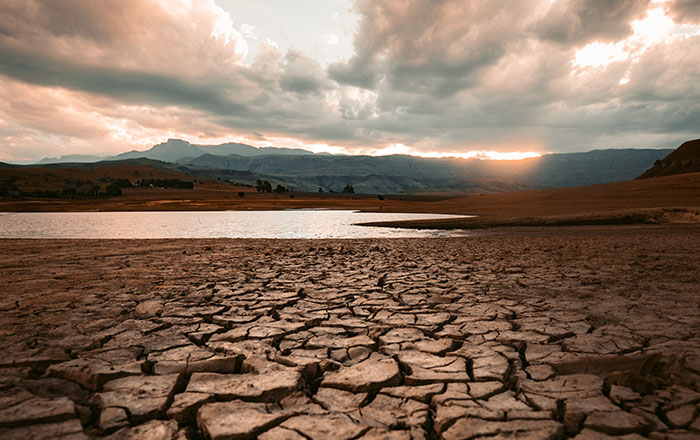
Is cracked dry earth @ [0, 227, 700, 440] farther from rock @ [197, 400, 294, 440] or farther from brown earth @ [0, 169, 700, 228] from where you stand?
brown earth @ [0, 169, 700, 228]

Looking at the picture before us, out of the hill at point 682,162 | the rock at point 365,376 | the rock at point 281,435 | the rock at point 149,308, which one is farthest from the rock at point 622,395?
the hill at point 682,162

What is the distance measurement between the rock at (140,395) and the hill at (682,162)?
320 ft

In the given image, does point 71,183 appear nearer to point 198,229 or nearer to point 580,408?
point 198,229

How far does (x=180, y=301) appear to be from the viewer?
5070 millimetres

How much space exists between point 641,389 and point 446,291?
314 cm

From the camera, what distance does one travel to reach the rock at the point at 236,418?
2091 mm

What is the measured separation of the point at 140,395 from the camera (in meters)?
2.51

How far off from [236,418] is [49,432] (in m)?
1.06

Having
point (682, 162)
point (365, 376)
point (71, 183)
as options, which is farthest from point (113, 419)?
point (71, 183)

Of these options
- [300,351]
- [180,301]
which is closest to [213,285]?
[180,301]

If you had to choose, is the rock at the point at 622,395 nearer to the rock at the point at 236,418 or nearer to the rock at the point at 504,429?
the rock at the point at 504,429

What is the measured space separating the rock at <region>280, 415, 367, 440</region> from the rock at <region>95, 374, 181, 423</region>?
2.91 feet

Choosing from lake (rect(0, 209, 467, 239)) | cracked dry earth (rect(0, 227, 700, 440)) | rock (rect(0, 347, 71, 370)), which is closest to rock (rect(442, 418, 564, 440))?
cracked dry earth (rect(0, 227, 700, 440))

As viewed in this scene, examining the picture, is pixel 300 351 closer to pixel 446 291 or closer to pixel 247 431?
pixel 247 431
